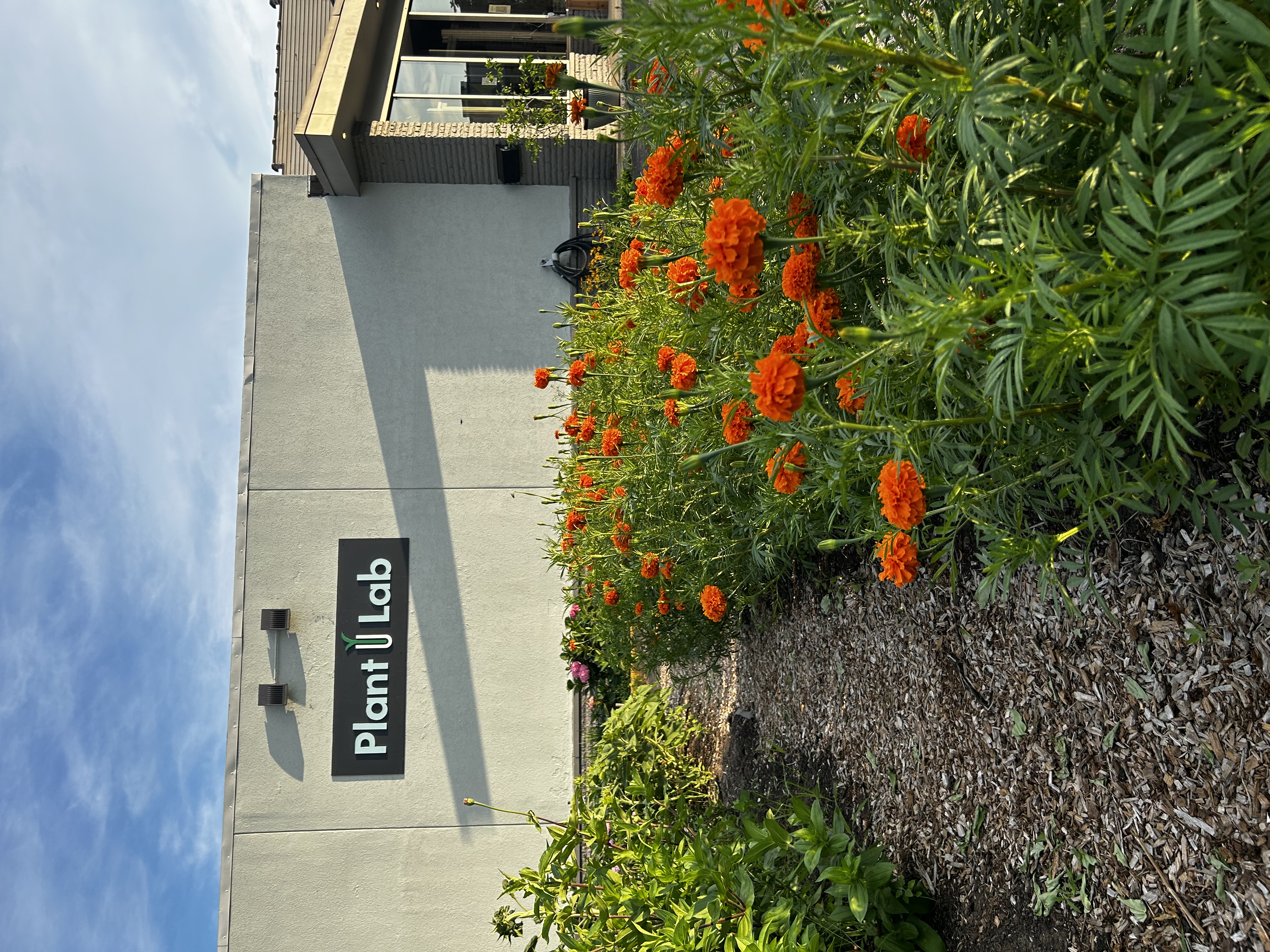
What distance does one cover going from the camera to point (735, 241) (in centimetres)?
154

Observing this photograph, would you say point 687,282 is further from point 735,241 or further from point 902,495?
point 902,495

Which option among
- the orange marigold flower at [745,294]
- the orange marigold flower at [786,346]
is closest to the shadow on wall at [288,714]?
the orange marigold flower at [745,294]

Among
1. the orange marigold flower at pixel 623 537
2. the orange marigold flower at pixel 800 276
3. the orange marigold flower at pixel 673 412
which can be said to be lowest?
the orange marigold flower at pixel 623 537

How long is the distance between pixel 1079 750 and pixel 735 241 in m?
1.47

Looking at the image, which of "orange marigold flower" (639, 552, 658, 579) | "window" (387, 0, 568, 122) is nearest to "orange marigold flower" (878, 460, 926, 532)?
"orange marigold flower" (639, 552, 658, 579)

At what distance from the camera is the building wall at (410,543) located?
6352mm

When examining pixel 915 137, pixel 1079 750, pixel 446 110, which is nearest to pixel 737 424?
pixel 915 137

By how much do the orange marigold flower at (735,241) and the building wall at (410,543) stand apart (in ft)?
17.2

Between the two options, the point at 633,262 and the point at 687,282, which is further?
the point at 633,262

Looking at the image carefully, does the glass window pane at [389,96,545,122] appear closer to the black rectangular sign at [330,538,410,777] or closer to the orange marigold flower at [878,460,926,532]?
the black rectangular sign at [330,538,410,777]

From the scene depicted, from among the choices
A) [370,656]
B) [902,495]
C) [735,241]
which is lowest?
[370,656]

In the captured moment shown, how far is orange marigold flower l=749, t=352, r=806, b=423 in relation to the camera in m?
1.52

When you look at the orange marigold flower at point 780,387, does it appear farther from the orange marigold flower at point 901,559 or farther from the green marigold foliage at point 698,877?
the green marigold foliage at point 698,877

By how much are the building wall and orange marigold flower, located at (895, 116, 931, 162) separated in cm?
533
